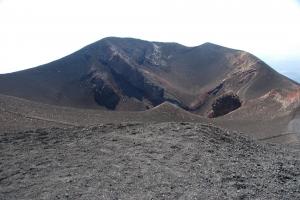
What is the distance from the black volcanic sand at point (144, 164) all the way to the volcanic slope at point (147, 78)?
32.0 meters

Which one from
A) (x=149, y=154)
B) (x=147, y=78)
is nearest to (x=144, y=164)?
(x=149, y=154)

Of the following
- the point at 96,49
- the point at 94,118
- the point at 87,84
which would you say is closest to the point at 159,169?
the point at 94,118

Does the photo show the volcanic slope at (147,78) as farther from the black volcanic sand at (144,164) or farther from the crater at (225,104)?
the black volcanic sand at (144,164)

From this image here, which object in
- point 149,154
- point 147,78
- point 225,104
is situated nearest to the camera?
point 149,154

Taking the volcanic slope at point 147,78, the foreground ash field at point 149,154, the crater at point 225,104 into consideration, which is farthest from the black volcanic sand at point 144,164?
the crater at point 225,104

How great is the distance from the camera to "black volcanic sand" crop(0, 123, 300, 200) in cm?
1452

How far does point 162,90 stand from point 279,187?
2070 inches

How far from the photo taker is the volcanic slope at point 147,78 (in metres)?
56.7

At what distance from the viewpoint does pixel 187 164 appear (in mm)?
16859

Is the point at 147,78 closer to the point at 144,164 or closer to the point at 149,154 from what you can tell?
the point at 149,154

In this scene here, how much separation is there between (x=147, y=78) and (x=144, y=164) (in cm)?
5389

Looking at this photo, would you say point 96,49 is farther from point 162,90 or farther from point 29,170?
point 29,170

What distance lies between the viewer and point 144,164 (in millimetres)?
16703

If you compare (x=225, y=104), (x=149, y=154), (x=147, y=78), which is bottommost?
(x=225, y=104)
